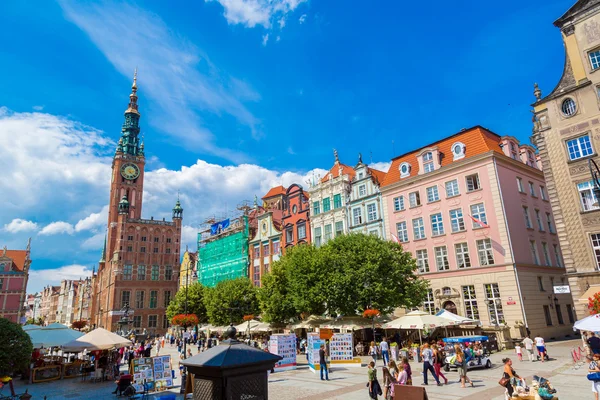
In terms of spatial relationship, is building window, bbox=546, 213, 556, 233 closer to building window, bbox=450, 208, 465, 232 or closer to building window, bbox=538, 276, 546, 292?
building window, bbox=538, 276, 546, 292

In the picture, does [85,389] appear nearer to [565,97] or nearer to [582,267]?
[582,267]

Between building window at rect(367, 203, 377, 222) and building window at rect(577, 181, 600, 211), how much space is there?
62.6 ft

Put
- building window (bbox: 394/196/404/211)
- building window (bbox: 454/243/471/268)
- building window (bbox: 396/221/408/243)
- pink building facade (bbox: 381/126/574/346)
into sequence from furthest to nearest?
building window (bbox: 394/196/404/211), building window (bbox: 396/221/408/243), building window (bbox: 454/243/471/268), pink building facade (bbox: 381/126/574/346)

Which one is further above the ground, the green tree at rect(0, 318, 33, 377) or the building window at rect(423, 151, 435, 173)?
the building window at rect(423, 151, 435, 173)

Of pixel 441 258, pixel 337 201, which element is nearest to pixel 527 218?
pixel 441 258

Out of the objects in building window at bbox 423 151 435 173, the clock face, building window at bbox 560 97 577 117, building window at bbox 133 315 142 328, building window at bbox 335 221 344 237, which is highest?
the clock face

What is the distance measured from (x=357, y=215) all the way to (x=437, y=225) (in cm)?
952

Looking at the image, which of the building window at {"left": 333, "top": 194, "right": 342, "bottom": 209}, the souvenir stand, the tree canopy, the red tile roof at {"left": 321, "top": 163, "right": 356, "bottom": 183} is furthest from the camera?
the red tile roof at {"left": 321, "top": 163, "right": 356, "bottom": 183}

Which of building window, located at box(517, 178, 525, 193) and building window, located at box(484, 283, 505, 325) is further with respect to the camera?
building window, located at box(517, 178, 525, 193)

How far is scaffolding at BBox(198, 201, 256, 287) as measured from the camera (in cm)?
5878

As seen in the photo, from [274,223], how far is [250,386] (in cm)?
4917

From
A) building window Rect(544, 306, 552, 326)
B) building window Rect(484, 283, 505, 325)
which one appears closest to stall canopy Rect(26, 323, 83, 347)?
building window Rect(484, 283, 505, 325)

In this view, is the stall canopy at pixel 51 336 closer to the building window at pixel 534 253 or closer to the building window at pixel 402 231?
the building window at pixel 402 231

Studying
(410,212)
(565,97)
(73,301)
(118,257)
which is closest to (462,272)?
(410,212)
